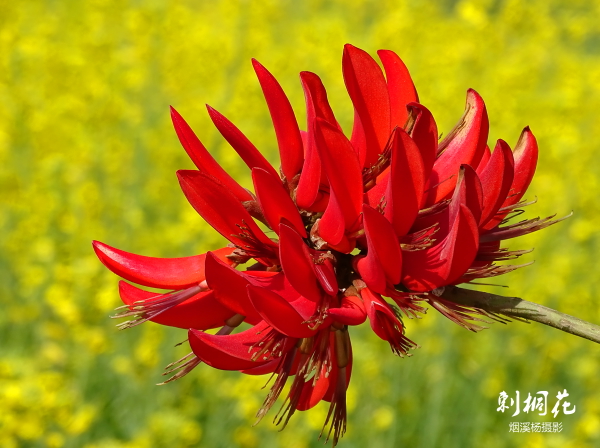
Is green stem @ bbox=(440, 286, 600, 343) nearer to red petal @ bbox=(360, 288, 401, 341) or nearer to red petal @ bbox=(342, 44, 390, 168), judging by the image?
red petal @ bbox=(360, 288, 401, 341)

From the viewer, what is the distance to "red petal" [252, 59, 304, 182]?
4.01ft

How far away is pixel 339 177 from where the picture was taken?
3.58 ft

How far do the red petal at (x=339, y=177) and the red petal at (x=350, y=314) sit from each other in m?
0.10

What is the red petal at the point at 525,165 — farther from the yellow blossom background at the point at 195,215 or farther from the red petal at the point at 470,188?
the yellow blossom background at the point at 195,215

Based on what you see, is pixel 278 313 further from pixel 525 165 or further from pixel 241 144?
pixel 525 165

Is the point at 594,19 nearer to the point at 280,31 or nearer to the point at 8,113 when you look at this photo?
the point at 280,31

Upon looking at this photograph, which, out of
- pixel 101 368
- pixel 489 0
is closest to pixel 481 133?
pixel 101 368

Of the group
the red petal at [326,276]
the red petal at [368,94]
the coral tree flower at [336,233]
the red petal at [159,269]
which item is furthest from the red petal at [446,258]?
the red petal at [159,269]

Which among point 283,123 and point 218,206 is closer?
point 218,206

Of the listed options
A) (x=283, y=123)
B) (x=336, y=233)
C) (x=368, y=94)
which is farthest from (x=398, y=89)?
(x=336, y=233)

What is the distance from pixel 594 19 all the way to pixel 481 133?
8195 mm

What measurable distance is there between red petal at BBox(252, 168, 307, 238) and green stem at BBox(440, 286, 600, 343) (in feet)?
0.94

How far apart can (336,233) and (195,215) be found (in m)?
3.80

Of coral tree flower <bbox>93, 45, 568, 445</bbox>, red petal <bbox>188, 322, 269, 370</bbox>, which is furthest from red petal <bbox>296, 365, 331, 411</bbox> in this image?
red petal <bbox>188, 322, 269, 370</bbox>
